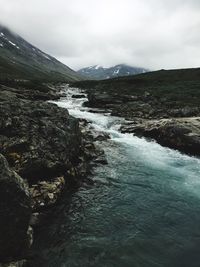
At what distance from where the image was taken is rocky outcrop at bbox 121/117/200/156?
3396cm

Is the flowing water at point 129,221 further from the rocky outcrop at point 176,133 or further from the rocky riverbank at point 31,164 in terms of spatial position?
the rocky outcrop at point 176,133

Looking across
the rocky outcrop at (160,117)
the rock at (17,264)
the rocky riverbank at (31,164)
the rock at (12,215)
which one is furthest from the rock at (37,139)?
the rocky outcrop at (160,117)

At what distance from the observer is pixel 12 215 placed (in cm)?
1303

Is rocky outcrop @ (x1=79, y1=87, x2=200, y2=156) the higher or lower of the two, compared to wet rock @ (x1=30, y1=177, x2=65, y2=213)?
higher

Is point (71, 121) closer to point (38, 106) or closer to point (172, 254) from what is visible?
point (38, 106)

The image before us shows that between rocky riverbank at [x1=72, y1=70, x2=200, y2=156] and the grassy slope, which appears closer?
rocky riverbank at [x1=72, y1=70, x2=200, y2=156]

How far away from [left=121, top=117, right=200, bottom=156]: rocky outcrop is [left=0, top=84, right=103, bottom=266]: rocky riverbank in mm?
10941

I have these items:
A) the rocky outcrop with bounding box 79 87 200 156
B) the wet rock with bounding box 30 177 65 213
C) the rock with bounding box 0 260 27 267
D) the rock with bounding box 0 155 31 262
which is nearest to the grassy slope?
the rocky outcrop with bounding box 79 87 200 156

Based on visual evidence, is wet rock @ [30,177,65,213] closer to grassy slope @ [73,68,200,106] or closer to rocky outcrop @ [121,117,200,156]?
rocky outcrop @ [121,117,200,156]

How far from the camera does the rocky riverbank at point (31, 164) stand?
13.1 metres

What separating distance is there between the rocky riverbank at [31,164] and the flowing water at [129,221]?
3.56ft

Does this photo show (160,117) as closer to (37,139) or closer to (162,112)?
(162,112)

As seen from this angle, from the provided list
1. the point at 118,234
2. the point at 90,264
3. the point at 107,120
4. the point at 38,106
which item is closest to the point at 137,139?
the point at 107,120

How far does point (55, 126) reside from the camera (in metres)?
24.0
